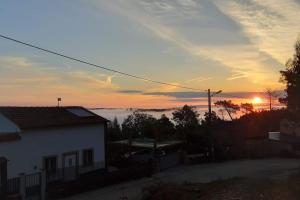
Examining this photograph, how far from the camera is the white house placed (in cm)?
2878

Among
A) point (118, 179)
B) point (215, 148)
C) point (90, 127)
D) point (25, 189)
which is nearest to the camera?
point (25, 189)

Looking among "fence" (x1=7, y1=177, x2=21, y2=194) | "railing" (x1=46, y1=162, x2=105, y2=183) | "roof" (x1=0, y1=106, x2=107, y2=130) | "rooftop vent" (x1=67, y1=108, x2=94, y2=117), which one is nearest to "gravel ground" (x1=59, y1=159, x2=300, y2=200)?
"railing" (x1=46, y1=162, x2=105, y2=183)

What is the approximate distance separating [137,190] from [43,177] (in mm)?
6207

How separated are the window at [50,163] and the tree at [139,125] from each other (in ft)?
80.6

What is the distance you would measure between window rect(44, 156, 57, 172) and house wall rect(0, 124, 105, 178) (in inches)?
11.2

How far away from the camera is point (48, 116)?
3338cm

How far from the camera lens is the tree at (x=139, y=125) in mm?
60375

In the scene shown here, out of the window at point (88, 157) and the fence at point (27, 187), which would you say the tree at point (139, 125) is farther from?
the fence at point (27, 187)

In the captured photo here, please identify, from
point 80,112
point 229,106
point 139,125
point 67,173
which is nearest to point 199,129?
point 139,125

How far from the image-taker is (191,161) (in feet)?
158

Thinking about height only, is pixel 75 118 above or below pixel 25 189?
above

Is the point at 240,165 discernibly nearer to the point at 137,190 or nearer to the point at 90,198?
the point at 137,190

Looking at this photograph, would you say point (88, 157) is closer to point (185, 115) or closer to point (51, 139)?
point (51, 139)

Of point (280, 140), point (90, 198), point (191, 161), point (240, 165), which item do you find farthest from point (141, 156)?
point (280, 140)
